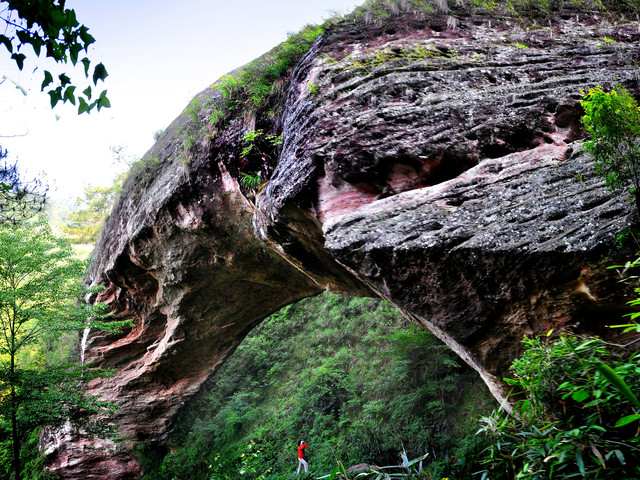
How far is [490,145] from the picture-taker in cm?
462

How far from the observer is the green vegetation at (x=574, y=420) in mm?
1689

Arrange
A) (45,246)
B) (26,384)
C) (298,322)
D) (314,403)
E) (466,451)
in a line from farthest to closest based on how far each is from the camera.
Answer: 1. (298,322)
2. (314,403)
3. (45,246)
4. (26,384)
5. (466,451)

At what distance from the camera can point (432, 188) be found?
443 centimetres

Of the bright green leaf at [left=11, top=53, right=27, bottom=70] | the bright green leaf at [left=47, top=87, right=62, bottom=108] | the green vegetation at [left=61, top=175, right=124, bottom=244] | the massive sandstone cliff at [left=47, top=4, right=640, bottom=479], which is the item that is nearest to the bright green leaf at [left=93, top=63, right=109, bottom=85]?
the bright green leaf at [left=47, top=87, right=62, bottom=108]

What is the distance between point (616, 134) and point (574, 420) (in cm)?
203

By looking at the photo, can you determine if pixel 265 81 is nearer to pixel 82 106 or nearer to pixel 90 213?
pixel 82 106

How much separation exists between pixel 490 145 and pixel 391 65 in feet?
6.42

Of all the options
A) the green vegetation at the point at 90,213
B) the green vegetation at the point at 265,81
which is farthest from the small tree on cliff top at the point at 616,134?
the green vegetation at the point at 90,213

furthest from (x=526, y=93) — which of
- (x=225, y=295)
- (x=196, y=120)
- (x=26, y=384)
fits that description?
(x=26, y=384)

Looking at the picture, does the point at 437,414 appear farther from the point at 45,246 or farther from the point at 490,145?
the point at 45,246

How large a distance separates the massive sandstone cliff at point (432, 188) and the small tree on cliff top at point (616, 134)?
343 millimetres

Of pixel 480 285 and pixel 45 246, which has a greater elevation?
pixel 45 246

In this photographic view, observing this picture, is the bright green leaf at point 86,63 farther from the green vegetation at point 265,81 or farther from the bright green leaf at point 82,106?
the green vegetation at point 265,81

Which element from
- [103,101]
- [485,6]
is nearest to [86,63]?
[103,101]
